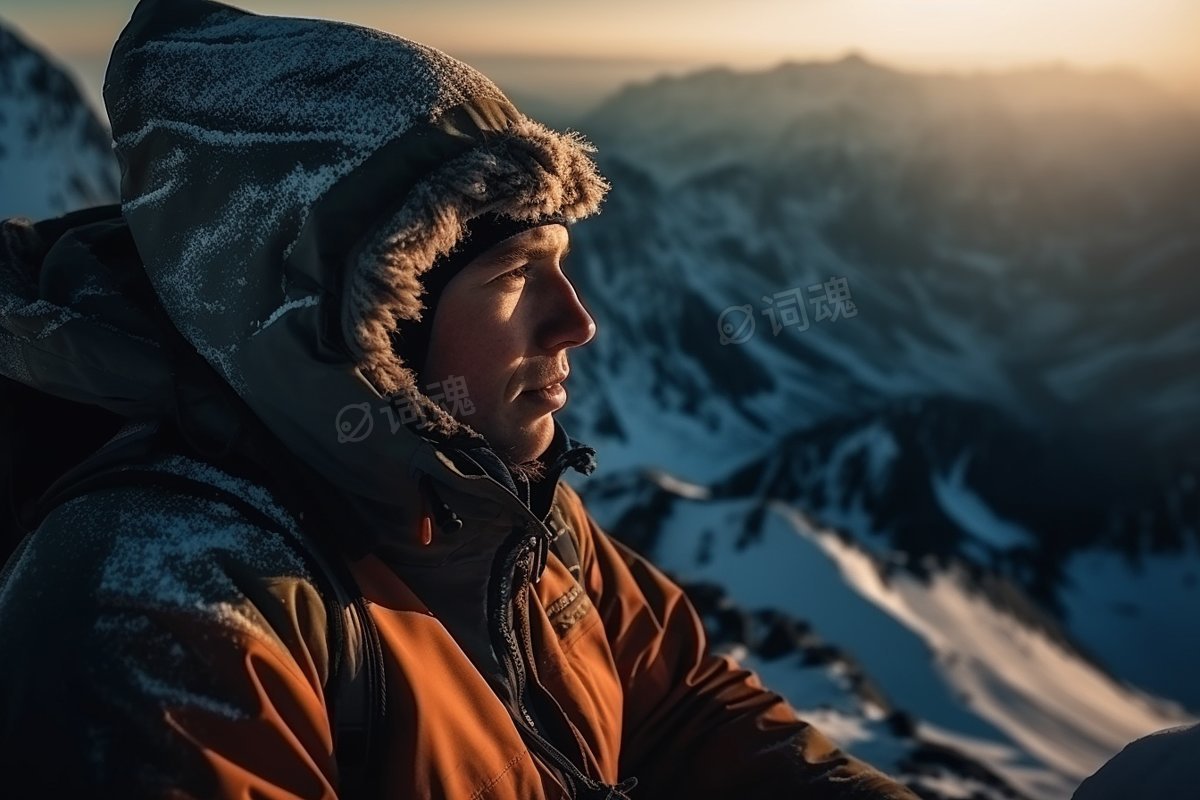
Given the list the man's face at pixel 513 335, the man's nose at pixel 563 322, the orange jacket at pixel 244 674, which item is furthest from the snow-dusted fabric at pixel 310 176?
the orange jacket at pixel 244 674

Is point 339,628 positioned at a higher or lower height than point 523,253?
lower

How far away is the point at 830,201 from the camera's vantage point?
181m

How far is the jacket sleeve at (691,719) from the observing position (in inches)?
112

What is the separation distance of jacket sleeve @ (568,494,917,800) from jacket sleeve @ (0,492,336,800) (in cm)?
132

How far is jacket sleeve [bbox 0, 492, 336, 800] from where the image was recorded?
157 centimetres

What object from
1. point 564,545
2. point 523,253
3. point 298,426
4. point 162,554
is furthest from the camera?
point 564,545

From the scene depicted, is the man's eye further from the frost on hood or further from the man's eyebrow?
the frost on hood

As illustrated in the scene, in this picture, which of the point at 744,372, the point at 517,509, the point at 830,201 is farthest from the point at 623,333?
the point at 517,509

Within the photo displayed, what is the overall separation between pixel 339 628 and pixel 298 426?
432 mm

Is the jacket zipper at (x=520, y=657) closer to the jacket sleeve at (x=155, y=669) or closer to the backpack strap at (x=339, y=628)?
the backpack strap at (x=339, y=628)

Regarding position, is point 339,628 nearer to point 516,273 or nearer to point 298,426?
point 298,426

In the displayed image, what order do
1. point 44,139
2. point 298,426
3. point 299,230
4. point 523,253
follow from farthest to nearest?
point 44,139 → point 523,253 → point 298,426 → point 299,230

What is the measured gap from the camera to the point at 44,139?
76.0 metres

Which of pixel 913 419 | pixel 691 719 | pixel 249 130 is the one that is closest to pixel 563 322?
pixel 249 130
